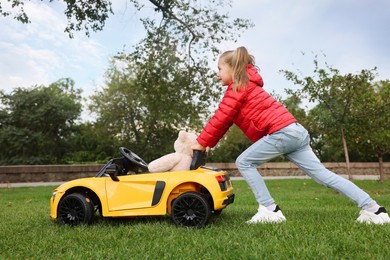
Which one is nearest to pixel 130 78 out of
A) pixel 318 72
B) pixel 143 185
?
pixel 318 72

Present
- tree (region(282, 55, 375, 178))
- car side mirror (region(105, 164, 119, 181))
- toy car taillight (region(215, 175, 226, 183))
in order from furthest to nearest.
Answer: tree (region(282, 55, 375, 178)) < car side mirror (region(105, 164, 119, 181)) < toy car taillight (region(215, 175, 226, 183))

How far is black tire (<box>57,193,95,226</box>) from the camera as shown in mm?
4398

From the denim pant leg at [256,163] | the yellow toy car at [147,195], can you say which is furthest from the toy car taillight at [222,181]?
the denim pant leg at [256,163]

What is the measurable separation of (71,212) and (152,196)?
970 mm

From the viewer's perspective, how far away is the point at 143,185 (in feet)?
14.1

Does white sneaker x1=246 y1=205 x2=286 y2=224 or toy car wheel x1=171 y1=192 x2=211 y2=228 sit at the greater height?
toy car wheel x1=171 y1=192 x2=211 y2=228

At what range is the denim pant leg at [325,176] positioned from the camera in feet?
13.3

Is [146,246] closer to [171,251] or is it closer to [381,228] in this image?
[171,251]

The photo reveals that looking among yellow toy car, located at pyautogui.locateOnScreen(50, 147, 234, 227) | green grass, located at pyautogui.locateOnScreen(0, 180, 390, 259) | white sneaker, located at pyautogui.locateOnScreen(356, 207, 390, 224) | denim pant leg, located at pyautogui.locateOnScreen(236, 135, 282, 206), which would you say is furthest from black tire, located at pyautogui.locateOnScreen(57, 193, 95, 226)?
white sneaker, located at pyautogui.locateOnScreen(356, 207, 390, 224)

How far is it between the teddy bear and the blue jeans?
564mm

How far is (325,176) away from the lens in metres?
4.16

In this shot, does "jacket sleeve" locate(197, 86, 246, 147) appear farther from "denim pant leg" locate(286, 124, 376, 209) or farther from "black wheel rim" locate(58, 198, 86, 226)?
"black wheel rim" locate(58, 198, 86, 226)

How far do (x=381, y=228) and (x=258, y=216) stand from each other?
115cm

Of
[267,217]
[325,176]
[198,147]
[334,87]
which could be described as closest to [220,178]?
[198,147]
